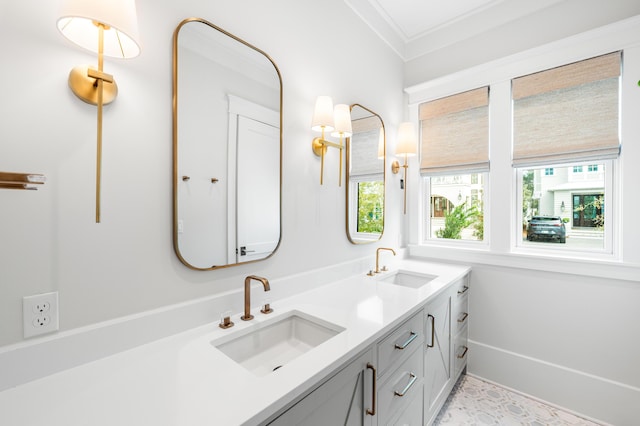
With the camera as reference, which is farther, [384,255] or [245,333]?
[384,255]

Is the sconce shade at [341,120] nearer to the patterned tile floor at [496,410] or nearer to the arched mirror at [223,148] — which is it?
the arched mirror at [223,148]

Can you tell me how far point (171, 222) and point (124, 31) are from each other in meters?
0.62

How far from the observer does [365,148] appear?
213 cm

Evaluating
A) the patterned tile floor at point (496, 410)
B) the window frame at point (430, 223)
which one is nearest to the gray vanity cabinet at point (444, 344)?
the patterned tile floor at point (496, 410)

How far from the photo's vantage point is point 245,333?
1.13 meters

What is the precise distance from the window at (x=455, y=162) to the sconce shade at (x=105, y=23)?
89.8 inches

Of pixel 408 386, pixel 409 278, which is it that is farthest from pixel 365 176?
pixel 408 386

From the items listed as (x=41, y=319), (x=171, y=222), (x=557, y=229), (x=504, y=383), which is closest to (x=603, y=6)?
(x=557, y=229)

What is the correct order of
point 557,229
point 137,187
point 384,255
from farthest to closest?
point 384,255 → point 557,229 → point 137,187

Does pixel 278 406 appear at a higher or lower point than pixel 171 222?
lower

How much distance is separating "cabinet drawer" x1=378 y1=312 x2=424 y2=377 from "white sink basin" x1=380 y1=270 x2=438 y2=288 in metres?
0.59

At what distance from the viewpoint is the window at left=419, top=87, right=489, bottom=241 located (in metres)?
2.29

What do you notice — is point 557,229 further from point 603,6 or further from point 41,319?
point 41,319

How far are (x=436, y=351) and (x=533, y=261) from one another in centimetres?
103
